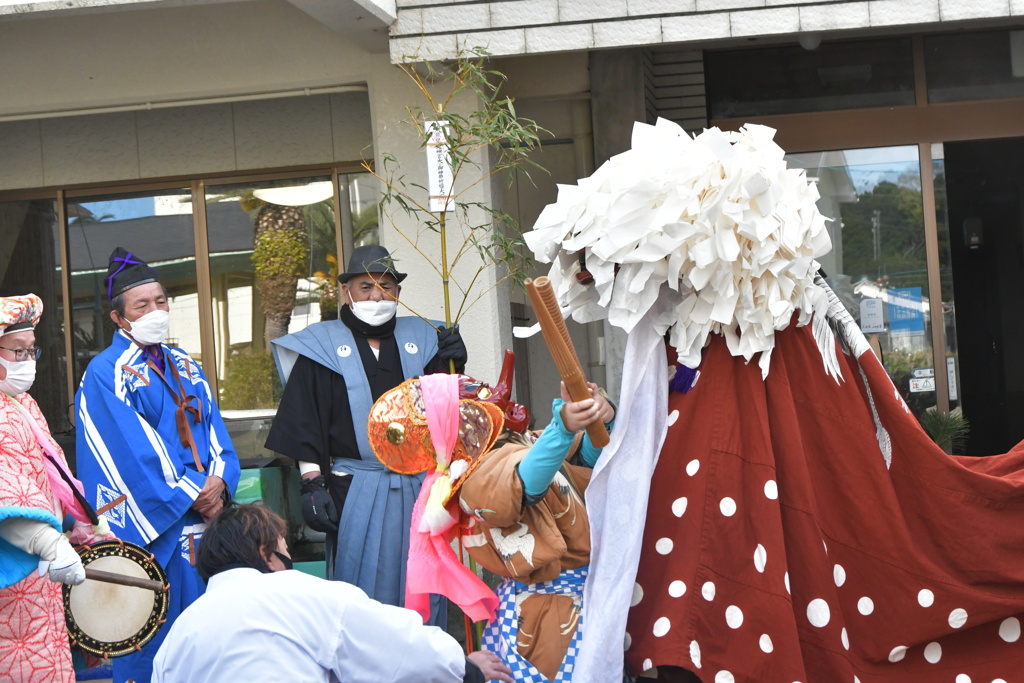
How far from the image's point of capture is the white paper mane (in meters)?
2.72

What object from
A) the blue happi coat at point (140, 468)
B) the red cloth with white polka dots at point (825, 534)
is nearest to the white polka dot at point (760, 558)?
the red cloth with white polka dots at point (825, 534)

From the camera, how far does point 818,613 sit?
9.12 ft

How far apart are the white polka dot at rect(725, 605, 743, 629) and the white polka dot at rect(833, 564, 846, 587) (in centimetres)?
34

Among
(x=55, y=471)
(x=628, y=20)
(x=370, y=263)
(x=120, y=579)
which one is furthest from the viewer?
(x=628, y=20)

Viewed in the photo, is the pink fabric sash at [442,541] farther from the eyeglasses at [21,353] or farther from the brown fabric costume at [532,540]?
the eyeglasses at [21,353]

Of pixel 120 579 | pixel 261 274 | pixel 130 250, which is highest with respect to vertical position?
pixel 130 250

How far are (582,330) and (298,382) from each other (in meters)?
2.99

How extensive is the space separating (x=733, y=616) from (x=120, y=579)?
223 cm

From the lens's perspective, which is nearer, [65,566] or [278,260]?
[65,566]

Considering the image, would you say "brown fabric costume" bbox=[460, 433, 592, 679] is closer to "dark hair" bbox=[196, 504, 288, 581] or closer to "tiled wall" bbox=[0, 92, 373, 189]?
"dark hair" bbox=[196, 504, 288, 581]

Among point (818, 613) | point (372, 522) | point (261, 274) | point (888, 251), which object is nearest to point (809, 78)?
point (888, 251)

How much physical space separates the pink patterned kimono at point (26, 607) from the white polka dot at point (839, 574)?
251 cm

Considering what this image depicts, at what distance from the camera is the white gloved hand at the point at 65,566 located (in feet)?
11.3

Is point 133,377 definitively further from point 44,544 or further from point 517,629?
point 517,629
